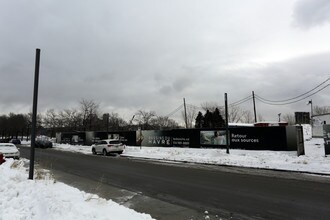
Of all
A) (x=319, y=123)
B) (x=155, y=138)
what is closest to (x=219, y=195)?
(x=155, y=138)

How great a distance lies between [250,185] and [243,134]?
16.3 m

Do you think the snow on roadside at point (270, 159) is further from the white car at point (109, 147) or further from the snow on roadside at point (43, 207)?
the snow on roadside at point (43, 207)

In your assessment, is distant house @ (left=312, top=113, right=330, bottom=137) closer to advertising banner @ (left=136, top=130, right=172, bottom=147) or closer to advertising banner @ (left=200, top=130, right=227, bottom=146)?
advertising banner @ (left=200, top=130, right=227, bottom=146)

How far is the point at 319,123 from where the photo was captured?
41594mm

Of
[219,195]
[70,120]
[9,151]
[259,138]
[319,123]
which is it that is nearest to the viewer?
[219,195]

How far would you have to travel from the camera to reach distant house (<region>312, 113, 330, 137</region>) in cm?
3916

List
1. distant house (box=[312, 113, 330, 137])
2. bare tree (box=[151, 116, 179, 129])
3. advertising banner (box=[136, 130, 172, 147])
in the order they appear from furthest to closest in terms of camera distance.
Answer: bare tree (box=[151, 116, 179, 129])
distant house (box=[312, 113, 330, 137])
advertising banner (box=[136, 130, 172, 147])

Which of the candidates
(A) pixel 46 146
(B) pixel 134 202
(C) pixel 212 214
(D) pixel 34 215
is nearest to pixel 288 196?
(C) pixel 212 214

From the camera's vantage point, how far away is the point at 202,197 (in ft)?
33.6

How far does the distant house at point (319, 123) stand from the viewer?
39162mm

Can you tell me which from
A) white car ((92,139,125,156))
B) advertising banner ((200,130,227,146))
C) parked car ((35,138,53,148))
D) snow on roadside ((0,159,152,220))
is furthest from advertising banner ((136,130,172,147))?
snow on roadside ((0,159,152,220))

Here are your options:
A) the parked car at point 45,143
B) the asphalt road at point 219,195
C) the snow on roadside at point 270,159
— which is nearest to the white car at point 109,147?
the snow on roadside at point 270,159

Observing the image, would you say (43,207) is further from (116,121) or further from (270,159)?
(116,121)

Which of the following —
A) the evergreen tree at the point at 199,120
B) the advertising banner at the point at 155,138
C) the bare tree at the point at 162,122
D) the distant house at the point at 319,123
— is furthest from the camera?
the bare tree at the point at 162,122
